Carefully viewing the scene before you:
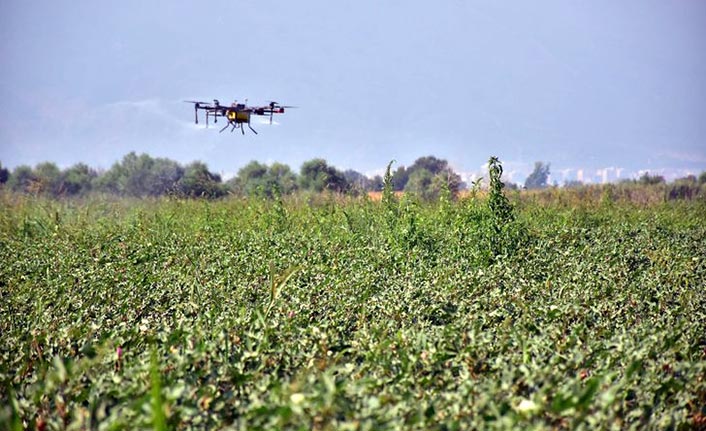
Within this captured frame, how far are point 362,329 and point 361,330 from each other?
180mm

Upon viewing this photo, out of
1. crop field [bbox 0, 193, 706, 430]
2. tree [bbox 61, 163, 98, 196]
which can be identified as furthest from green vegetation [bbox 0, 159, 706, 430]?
tree [bbox 61, 163, 98, 196]

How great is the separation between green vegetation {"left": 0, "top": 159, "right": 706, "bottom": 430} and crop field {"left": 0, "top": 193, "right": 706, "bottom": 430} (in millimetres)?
15

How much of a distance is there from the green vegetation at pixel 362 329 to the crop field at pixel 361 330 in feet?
0.05

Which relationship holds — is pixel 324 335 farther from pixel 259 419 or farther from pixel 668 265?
pixel 668 265

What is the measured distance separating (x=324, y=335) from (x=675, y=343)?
161 cm

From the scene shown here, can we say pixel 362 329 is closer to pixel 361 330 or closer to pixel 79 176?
pixel 361 330

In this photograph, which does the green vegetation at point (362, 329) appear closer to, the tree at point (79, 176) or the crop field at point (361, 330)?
the crop field at point (361, 330)

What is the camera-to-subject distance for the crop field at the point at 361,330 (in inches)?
86.9

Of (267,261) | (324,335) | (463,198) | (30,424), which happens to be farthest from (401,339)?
(463,198)

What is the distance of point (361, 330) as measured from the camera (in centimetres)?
332

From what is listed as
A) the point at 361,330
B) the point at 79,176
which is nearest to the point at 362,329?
the point at 361,330

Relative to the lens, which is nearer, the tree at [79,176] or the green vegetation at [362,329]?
the green vegetation at [362,329]

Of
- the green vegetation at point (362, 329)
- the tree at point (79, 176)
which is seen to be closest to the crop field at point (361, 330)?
the green vegetation at point (362, 329)

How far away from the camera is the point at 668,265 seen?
19.4 feet
